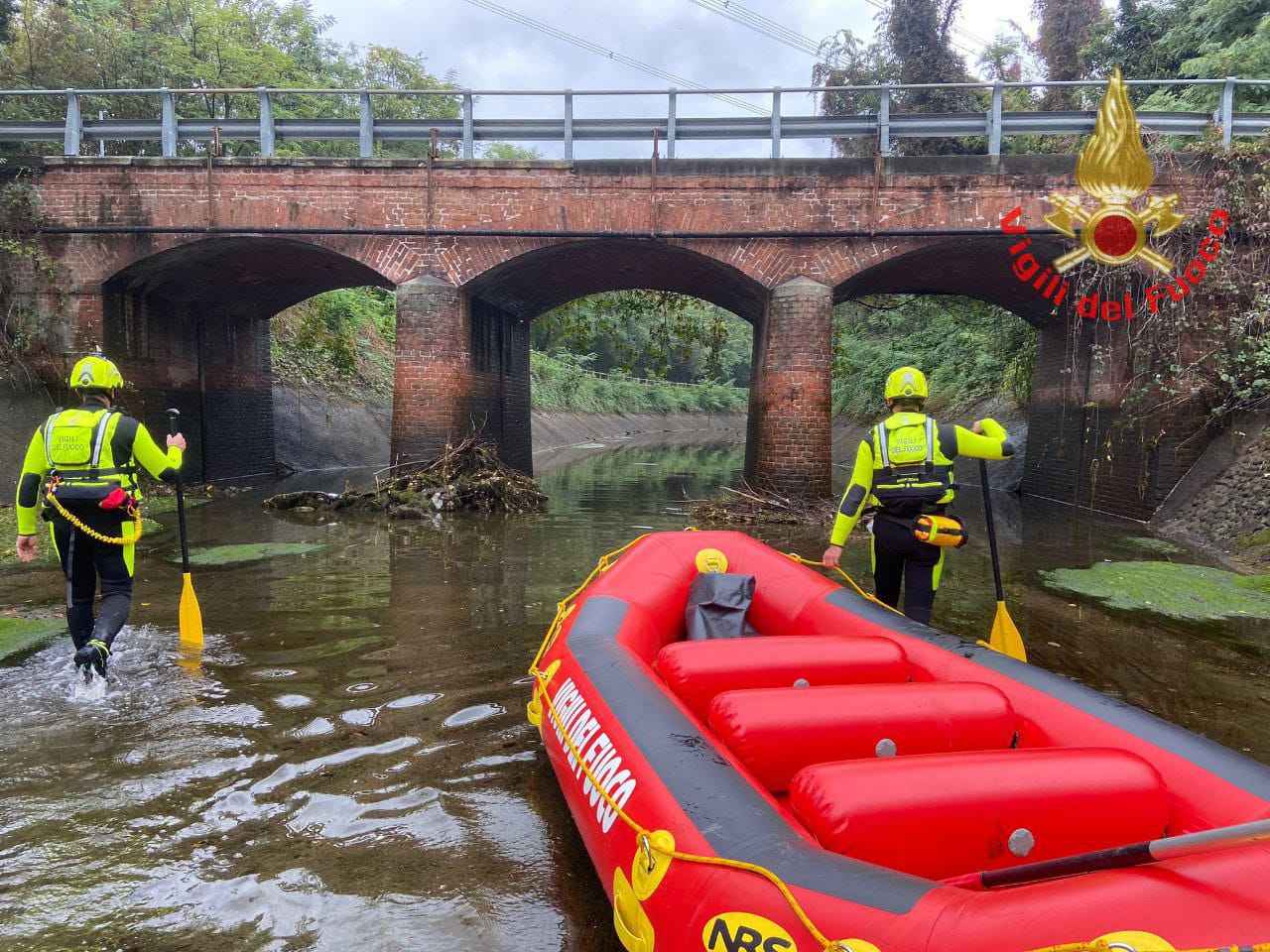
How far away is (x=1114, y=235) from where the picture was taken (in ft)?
37.9

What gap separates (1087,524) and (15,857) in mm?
12566

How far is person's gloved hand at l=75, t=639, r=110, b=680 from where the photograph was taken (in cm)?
415

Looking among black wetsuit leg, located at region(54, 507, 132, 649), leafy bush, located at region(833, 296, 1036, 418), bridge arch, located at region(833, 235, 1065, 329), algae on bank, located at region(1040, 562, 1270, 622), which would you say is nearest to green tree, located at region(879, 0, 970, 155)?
leafy bush, located at region(833, 296, 1036, 418)

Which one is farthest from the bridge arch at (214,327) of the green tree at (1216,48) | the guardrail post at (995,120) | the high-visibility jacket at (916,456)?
the green tree at (1216,48)

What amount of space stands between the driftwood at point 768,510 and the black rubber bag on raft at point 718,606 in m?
6.89

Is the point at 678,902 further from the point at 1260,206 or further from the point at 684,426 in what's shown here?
the point at 684,426

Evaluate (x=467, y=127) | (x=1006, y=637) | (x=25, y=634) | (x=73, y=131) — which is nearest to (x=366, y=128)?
(x=467, y=127)

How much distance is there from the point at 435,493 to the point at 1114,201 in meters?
11.0

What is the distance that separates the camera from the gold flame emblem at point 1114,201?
10945 mm

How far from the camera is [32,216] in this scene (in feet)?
40.1

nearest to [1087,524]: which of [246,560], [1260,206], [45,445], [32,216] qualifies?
[1260,206]

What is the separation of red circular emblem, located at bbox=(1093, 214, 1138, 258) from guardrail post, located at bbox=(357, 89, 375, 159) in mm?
10883

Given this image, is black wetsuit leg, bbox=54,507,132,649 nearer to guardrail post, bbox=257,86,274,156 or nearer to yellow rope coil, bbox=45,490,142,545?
yellow rope coil, bbox=45,490,142,545

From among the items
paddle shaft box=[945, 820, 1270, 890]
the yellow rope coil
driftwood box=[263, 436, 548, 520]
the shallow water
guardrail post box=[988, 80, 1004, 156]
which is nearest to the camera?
paddle shaft box=[945, 820, 1270, 890]
